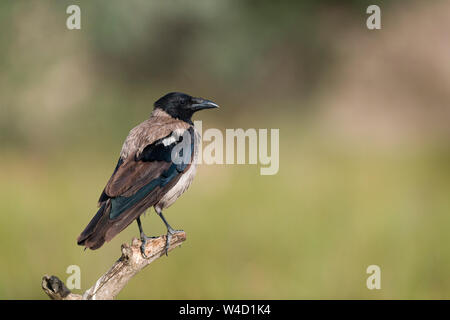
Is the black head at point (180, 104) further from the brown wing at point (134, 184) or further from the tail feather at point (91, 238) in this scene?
the tail feather at point (91, 238)

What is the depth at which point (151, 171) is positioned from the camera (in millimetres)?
4875

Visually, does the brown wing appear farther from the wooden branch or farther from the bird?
the wooden branch

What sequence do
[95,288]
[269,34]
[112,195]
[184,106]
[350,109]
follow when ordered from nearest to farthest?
[95,288] → [112,195] → [184,106] → [350,109] → [269,34]

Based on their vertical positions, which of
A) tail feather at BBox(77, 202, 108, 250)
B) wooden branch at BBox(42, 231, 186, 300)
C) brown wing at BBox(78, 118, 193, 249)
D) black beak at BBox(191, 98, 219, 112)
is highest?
black beak at BBox(191, 98, 219, 112)

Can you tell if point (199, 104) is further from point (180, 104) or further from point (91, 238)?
point (91, 238)

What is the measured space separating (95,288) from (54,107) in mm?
9579

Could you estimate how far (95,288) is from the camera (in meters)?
3.79

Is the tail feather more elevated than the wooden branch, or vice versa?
the tail feather

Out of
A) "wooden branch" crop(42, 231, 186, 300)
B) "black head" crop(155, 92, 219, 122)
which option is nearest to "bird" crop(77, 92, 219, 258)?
"black head" crop(155, 92, 219, 122)


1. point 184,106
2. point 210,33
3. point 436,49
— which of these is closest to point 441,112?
point 436,49

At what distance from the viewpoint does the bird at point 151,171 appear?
4371mm

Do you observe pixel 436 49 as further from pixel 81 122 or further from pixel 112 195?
pixel 112 195

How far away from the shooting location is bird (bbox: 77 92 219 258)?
14.3ft

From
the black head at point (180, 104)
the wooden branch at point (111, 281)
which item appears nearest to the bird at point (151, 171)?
the black head at point (180, 104)
